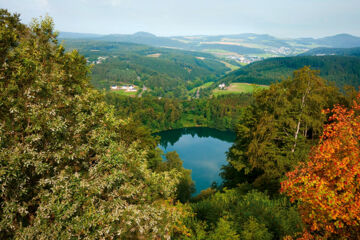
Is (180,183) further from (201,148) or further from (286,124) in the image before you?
(201,148)

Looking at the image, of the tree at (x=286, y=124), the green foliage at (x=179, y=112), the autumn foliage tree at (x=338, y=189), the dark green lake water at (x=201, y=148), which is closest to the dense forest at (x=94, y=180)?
the autumn foliage tree at (x=338, y=189)

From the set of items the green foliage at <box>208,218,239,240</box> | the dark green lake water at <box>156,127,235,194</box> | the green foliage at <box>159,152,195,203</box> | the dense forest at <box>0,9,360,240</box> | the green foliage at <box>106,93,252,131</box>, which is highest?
the dense forest at <box>0,9,360,240</box>

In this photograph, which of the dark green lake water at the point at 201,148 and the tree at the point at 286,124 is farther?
the dark green lake water at the point at 201,148

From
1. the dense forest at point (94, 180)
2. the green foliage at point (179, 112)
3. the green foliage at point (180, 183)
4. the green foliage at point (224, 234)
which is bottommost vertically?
the green foliage at point (179, 112)

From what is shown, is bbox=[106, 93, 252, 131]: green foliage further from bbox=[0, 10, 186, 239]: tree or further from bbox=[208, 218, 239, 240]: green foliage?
bbox=[208, 218, 239, 240]: green foliage

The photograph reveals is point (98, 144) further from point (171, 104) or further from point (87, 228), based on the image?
point (171, 104)

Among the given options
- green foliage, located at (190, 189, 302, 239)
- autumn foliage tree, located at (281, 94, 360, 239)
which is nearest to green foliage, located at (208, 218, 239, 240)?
green foliage, located at (190, 189, 302, 239)

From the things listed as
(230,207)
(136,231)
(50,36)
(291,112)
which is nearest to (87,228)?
(136,231)

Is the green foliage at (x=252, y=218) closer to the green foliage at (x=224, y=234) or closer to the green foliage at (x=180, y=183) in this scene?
the green foliage at (x=224, y=234)

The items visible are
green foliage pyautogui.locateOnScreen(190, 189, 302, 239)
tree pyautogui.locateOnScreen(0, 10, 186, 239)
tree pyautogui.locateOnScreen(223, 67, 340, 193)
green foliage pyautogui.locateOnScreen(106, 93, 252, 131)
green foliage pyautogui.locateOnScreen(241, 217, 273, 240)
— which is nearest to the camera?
tree pyautogui.locateOnScreen(0, 10, 186, 239)
